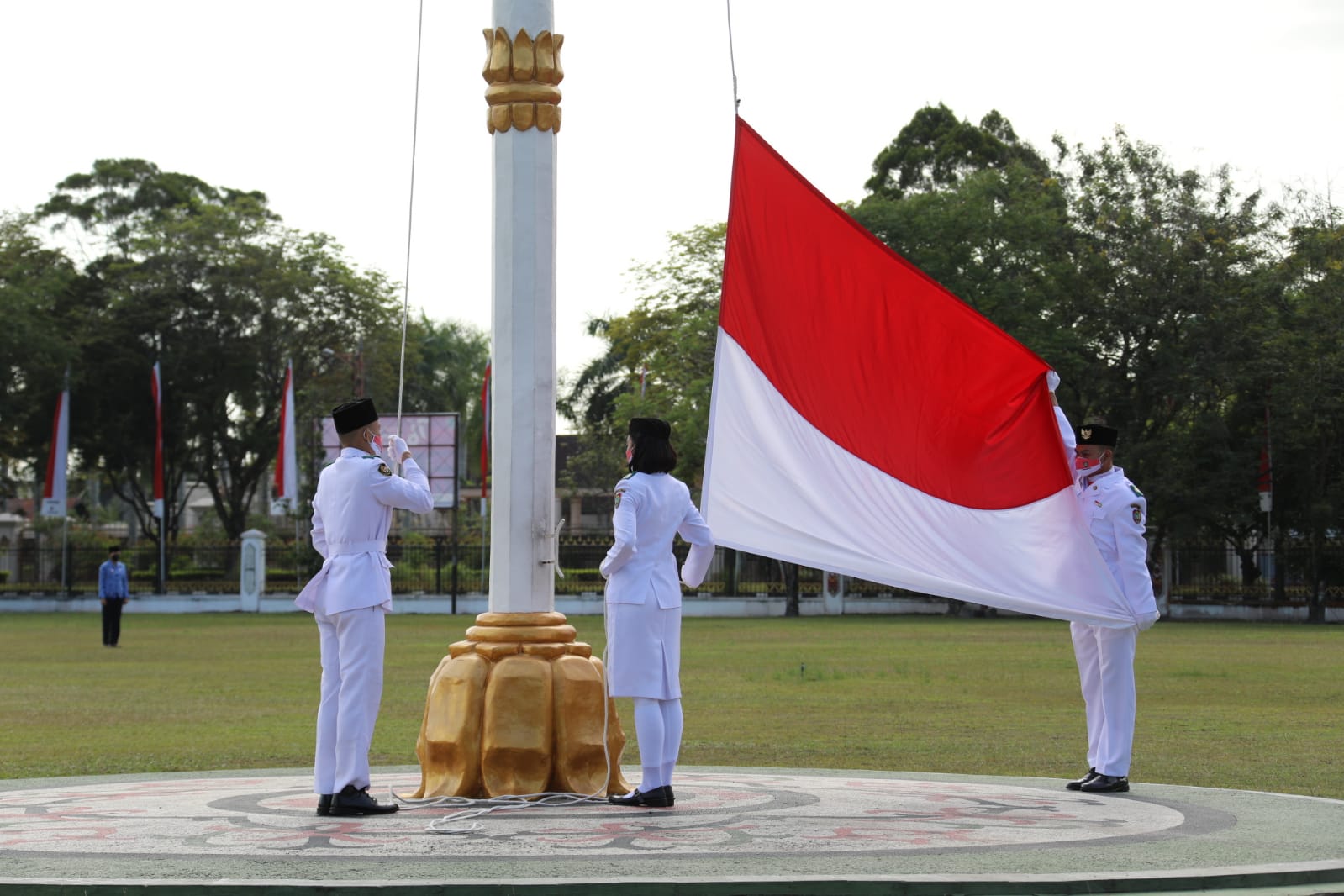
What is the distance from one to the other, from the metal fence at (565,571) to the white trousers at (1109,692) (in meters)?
33.4

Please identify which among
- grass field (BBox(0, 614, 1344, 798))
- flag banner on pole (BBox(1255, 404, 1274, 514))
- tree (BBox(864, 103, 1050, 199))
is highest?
tree (BBox(864, 103, 1050, 199))

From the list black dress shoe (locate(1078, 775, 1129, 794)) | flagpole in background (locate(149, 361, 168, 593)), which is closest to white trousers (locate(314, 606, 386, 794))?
black dress shoe (locate(1078, 775, 1129, 794))

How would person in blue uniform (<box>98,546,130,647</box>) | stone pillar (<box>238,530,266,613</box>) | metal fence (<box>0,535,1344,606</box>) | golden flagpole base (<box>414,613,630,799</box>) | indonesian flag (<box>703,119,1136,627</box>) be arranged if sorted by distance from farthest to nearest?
stone pillar (<box>238,530,266,613</box>) < metal fence (<box>0,535,1344,606</box>) < person in blue uniform (<box>98,546,130,647</box>) < golden flagpole base (<box>414,613,630,799</box>) < indonesian flag (<box>703,119,1136,627</box>)

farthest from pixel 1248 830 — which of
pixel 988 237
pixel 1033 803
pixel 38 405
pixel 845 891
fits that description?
pixel 38 405

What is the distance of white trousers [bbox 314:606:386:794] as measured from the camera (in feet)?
27.0

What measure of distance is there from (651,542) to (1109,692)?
2802 millimetres

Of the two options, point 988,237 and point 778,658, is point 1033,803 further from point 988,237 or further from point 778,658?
point 988,237

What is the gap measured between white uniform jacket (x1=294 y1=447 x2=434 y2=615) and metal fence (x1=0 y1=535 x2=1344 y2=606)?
34.6 m

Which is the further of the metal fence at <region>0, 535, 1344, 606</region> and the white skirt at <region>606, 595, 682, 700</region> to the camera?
the metal fence at <region>0, 535, 1344, 606</region>

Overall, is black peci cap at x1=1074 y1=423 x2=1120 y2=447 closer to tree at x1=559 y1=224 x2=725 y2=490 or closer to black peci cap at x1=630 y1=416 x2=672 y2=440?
black peci cap at x1=630 y1=416 x2=672 y2=440

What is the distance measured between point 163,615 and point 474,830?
41.3 metres

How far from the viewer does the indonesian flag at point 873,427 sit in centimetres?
855

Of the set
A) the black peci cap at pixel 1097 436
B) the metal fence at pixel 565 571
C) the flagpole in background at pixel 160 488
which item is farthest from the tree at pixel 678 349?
the black peci cap at pixel 1097 436

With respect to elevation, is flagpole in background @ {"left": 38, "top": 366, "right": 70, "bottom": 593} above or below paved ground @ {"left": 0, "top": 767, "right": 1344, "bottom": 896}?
above
